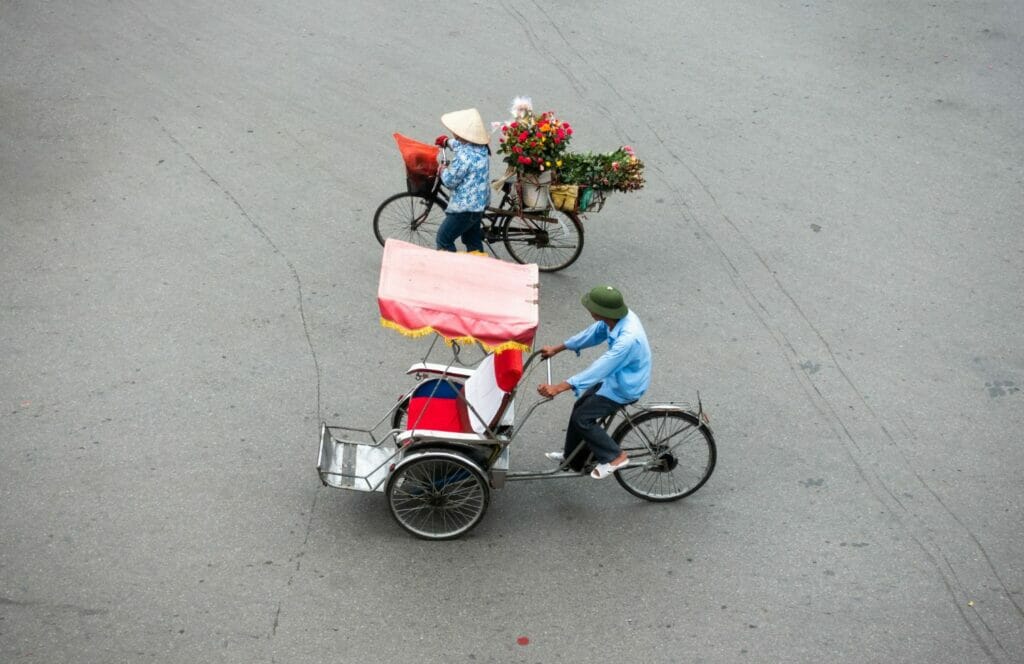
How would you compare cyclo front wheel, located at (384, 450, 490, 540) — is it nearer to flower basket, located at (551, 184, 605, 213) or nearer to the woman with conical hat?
the woman with conical hat

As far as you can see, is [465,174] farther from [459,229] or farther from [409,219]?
[409,219]

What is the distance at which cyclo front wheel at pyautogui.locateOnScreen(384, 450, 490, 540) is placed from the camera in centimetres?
549

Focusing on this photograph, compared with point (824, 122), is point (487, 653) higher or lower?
lower

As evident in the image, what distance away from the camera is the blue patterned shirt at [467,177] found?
7312 millimetres

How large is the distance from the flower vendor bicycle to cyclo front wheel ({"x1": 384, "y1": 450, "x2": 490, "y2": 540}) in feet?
9.36

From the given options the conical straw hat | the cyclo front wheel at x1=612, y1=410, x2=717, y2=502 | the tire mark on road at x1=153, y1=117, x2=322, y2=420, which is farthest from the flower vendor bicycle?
the cyclo front wheel at x1=612, y1=410, x2=717, y2=502

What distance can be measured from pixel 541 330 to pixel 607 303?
2.16 m

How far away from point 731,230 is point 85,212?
19.7ft

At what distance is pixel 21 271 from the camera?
7520 mm

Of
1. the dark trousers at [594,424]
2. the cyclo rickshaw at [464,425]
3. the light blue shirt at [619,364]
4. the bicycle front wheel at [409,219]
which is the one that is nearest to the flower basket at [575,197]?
the bicycle front wheel at [409,219]

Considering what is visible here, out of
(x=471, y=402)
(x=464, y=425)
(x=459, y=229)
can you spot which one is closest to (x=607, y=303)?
(x=471, y=402)

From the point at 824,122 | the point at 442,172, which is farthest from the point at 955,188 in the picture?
the point at 442,172

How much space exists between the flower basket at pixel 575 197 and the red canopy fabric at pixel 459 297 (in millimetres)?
2017

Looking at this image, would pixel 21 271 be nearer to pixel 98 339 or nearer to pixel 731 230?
pixel 98 339
